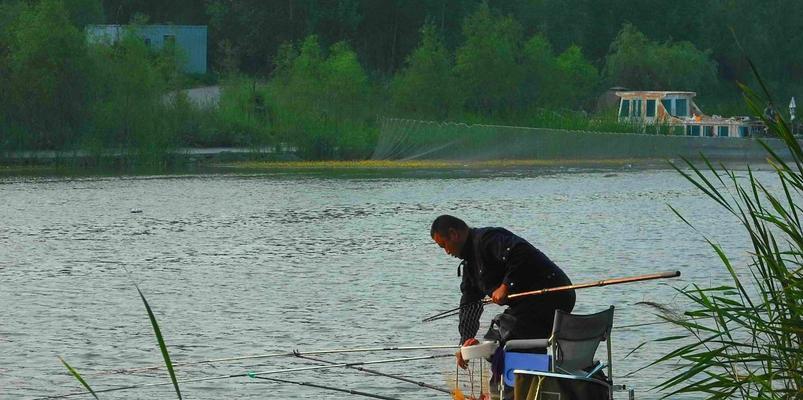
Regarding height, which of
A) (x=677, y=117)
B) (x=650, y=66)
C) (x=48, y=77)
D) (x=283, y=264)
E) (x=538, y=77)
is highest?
(x=650, y=66)

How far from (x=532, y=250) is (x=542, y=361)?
2.50 feet

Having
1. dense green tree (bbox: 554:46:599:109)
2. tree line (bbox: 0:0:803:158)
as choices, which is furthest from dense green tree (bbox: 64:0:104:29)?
dense green tree (bbox: 554:46:599:109)

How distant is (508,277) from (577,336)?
94 centimetres

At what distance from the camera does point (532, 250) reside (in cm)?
1012

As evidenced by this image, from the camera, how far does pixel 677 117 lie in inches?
2685

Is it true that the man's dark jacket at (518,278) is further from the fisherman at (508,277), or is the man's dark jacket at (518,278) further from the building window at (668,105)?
the building window at (668,105)

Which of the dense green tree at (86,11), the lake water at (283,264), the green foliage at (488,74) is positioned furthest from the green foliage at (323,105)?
the dense green tree at (86,11)

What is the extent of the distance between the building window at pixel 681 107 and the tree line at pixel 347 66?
4.84 metres

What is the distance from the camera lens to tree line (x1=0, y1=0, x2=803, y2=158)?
2143 inches

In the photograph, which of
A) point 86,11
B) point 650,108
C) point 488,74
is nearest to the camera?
point 650,108

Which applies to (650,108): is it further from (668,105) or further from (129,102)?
(129,102)

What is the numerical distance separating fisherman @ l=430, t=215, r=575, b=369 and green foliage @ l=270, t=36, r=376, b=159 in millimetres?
46972

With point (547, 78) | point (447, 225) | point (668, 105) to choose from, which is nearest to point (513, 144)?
point (547, 78)

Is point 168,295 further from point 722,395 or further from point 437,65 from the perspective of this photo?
point 437,65
